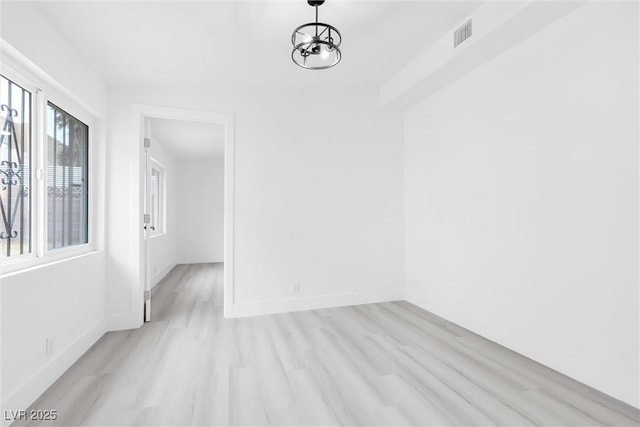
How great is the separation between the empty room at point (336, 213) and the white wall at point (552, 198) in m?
0.01

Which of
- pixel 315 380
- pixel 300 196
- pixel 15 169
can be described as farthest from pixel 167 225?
A: pixel 315 380

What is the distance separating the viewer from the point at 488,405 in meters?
1.90

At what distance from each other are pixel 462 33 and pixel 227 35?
1.93 m

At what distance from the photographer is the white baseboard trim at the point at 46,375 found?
5.90ft

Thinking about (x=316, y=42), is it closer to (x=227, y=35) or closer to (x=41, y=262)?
(x=227, y=35)

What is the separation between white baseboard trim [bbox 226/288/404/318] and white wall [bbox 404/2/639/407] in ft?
2.50

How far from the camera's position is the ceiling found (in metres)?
2.28

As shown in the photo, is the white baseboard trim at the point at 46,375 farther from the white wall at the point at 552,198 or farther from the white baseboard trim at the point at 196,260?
the white baseboard trim at the point at 196,260

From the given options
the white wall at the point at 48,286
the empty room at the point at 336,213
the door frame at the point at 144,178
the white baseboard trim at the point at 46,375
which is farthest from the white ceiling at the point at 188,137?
the white baseboard trim at the point at 46,375

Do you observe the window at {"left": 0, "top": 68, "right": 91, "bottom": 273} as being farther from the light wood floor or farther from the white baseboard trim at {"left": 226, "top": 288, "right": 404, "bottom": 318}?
the white baseboard trim at {"left": 226, "top": 288, "right": 404, "bottom": 318}

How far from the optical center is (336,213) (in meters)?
3.99

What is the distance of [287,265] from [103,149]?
2.25 meters

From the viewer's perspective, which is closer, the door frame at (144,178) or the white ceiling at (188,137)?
the door frame at (144,178)

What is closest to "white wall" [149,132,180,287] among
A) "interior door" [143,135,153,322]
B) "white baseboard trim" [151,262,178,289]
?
"white baseboard trim" [151,262,178,289]
